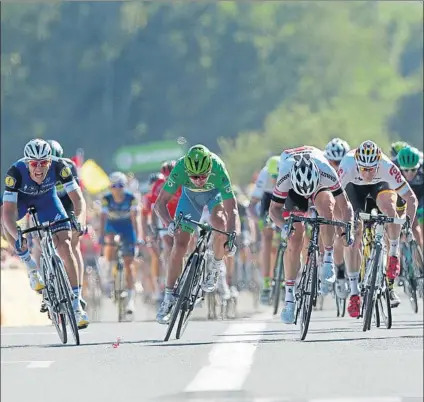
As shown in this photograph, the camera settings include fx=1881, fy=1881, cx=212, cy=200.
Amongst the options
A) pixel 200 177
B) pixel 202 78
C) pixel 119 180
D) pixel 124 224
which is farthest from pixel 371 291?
pixel 202 78

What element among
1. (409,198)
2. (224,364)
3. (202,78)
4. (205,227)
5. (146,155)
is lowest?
(224,364)

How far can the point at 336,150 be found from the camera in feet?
47.5

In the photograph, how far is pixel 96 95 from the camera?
2073 centimetres

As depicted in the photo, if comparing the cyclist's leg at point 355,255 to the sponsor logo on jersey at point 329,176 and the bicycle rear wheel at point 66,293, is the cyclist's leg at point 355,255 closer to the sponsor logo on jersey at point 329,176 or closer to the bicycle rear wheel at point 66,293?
the sponsor logo on jersey at point 329,176

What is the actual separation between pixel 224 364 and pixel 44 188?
177 centimetres

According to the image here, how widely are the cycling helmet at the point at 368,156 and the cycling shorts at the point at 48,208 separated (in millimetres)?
2092

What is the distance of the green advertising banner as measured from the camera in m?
15.1

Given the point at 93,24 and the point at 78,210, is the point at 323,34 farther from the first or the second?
the point at 78,210

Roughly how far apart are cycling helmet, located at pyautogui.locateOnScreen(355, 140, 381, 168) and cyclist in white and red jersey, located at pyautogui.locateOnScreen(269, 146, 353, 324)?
0.30m

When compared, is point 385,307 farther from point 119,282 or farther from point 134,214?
point 134,214

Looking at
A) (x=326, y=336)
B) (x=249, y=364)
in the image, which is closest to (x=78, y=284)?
(x=249, y=364)

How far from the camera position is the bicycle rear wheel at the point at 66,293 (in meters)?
12.2

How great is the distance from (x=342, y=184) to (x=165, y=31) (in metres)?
16.2

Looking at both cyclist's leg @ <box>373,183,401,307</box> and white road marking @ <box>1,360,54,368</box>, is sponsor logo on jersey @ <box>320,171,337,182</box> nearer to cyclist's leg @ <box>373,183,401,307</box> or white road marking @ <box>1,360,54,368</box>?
cyclist's leg @ <box>373,183,401,307</box>
